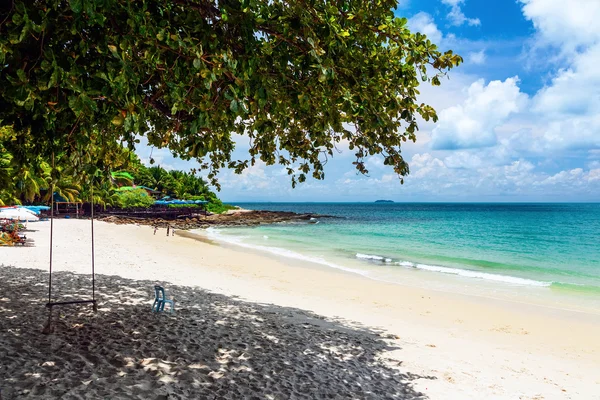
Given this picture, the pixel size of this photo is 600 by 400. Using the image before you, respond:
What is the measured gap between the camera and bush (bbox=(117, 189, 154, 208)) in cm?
6162

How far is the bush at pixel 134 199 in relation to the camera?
6162cm

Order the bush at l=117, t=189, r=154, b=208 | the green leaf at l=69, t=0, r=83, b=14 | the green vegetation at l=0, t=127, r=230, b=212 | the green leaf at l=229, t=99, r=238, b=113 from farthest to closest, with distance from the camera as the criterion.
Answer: the bush at l=117, t=189, r=154, b=208
the green vegetation at l=0, t=127, r=230, b=212
the green leaf at l=229, t=99, r=238, b=113
the green leaf at l=69, t=0, r=83, b=14

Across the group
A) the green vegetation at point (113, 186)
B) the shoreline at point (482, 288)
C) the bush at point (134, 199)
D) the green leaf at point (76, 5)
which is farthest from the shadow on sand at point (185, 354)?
the bush at point (134, 199)

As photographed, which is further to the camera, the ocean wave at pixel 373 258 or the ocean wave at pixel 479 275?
the ocean wave at pixel 373 258

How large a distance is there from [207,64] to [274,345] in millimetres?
4534

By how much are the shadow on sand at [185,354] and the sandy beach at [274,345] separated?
23mm

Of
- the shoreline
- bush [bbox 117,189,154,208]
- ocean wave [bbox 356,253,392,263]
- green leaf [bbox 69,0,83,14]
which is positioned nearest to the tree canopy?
green leaf [bbox 69,0,83,14]

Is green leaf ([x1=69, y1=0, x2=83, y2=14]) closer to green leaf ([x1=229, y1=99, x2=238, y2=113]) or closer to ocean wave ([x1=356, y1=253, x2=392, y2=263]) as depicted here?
green leaf ([x1=229, y1=99, x2=238, y2=113])

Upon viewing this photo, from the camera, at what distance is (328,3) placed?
5.04 meters

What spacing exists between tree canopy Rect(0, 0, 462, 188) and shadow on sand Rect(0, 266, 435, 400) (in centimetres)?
269

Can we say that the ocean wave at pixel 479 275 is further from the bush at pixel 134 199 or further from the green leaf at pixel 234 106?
the bush at pixel 134 199

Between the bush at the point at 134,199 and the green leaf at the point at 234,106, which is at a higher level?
the green leaf at the point at 234,106

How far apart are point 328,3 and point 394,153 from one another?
217 centimetres

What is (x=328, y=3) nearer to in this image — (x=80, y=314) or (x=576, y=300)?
(x=80, y=314)
